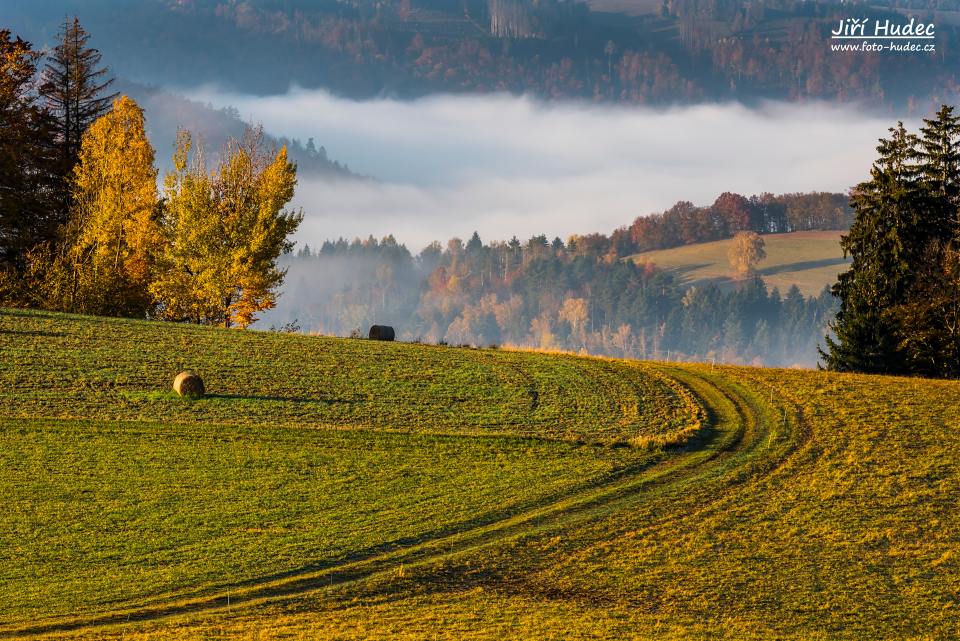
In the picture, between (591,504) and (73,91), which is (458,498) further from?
(73,91)

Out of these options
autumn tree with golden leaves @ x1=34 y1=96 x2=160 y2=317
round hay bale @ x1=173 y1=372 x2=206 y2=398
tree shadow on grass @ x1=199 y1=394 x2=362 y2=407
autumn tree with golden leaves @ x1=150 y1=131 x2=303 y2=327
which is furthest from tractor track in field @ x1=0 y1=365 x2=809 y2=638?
autumn tree with golden leaves @ x1=34 y1=96 x2=160 y2=317

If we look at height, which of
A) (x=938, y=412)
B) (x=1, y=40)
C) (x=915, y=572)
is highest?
(x=1, y=40)

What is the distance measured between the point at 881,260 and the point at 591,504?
38498 mm

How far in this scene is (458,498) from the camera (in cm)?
4081

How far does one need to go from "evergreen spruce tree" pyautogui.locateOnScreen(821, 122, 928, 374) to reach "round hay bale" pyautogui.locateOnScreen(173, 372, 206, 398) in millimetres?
38151

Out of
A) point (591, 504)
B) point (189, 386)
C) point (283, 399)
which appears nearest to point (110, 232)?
point (189, 386)

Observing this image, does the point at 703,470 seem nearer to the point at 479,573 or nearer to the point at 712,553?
the point at 712,553

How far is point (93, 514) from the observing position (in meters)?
37.8

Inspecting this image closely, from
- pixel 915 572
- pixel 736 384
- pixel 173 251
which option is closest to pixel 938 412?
pixel 736 384

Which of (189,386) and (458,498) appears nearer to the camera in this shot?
(458,498)

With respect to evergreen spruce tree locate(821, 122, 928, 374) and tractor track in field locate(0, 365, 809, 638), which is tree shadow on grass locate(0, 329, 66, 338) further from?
evergreen spruce tree locate(821, 122, 928, 374)

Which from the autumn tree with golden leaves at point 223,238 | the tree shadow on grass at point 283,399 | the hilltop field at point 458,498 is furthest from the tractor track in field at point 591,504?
the autumn tree with golden leaves at point 223,238

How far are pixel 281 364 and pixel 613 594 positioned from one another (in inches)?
1122

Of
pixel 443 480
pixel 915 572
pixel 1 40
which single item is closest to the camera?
pixel 915 572
